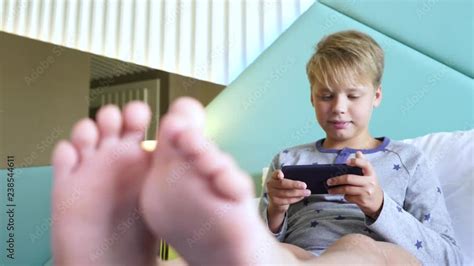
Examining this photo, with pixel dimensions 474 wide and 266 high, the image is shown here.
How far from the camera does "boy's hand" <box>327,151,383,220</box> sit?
0.78 m

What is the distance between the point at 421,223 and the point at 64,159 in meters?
0.56

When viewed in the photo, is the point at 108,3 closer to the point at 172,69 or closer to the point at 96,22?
the point at 96,22

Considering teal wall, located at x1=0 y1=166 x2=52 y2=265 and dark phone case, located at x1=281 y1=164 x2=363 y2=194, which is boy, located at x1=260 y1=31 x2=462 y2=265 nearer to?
dark phone case, located at x1=281 y1=164 x2=363 y2=194

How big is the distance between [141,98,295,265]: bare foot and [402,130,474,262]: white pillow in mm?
637

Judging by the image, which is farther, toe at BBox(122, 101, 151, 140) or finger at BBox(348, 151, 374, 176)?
finger at BBox(348, 151, 374, 176)

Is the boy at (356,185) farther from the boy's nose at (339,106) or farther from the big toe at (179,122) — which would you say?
the big toe at (179,122)

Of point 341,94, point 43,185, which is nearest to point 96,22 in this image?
point 43,185

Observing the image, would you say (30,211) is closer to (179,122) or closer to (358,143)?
(358,143)

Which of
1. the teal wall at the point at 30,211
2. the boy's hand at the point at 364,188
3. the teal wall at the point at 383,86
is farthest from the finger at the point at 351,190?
the teal wall at the point at 30,211

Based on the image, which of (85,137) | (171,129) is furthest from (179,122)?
(85,137)

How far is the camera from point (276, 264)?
51cm

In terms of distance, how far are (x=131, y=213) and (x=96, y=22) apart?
183cm

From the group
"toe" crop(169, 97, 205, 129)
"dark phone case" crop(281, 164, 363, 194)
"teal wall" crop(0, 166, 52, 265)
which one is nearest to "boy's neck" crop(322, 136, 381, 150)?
"dark phone case" crop(281, 164, 363, 194)

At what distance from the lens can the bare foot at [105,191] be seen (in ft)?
1.74
